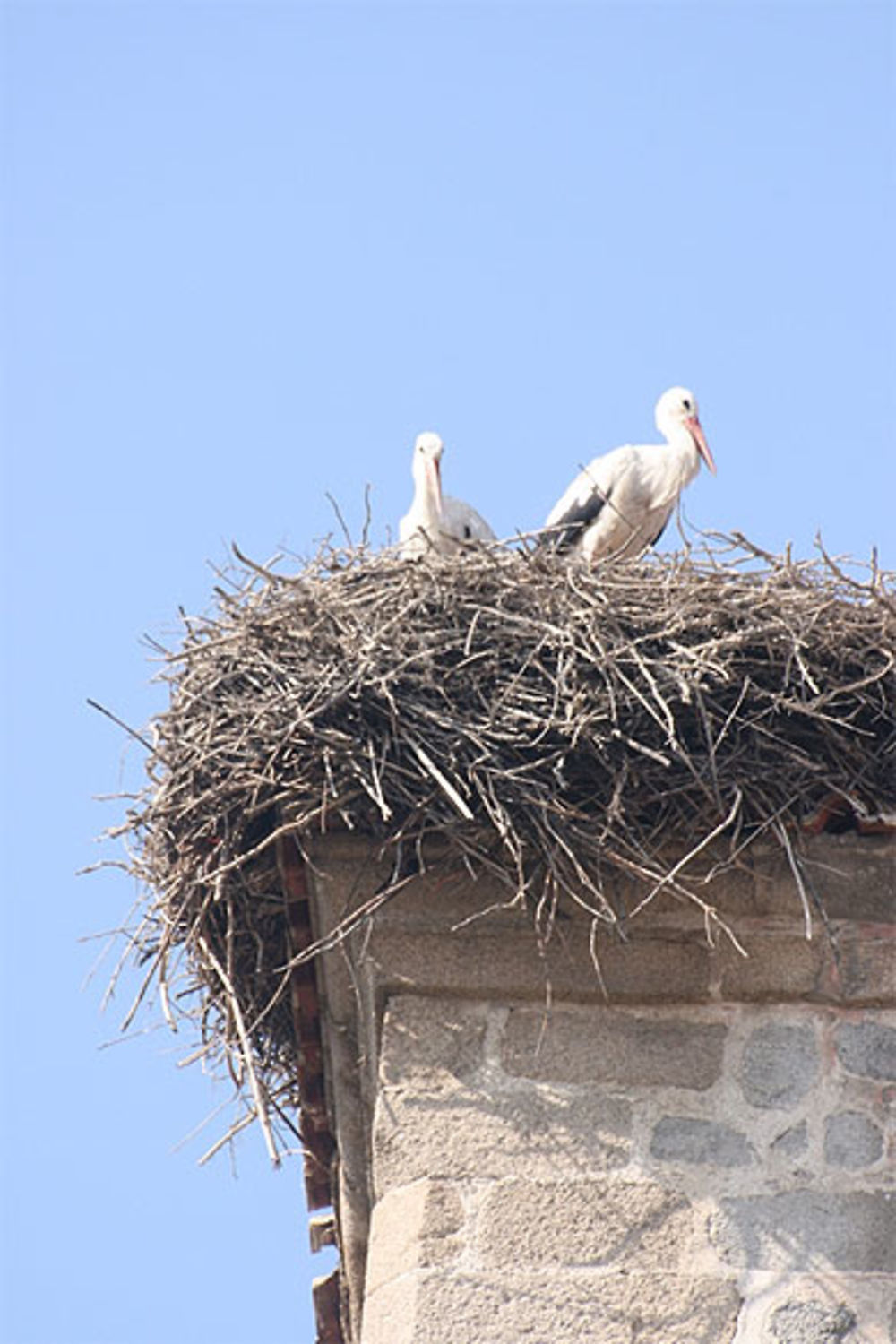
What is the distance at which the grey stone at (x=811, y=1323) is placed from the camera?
20.5 feet

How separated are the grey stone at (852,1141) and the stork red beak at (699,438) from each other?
144 inches

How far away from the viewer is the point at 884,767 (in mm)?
6824

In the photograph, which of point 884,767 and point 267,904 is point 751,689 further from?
point 267,904

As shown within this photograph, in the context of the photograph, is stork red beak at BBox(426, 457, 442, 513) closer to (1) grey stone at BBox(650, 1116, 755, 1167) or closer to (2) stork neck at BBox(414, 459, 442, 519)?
(2) stork neck at BBox(414, 459, 442, 519)

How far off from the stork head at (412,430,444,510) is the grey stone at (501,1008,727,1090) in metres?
3.13

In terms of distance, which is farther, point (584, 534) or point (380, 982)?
point (584, 534)

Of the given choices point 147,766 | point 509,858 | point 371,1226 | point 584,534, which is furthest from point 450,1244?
point 584,534

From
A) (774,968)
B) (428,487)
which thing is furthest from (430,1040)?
(428,487)

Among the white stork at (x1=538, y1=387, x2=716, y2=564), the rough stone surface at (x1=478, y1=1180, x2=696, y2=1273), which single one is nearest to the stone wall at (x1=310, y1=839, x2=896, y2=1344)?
the rough stone surface at (x1=478, y1=1180, x2=696, y2=1273)

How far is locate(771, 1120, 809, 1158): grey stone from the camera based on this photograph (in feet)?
21.3

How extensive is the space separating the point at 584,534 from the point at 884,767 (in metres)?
2.61

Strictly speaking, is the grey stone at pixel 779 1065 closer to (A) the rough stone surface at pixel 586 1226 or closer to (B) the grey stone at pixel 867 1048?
(B) the grey stone at pixel 867 1048

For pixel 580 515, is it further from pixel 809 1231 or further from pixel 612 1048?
pixel 809 1231

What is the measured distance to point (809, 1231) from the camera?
6.37 m
